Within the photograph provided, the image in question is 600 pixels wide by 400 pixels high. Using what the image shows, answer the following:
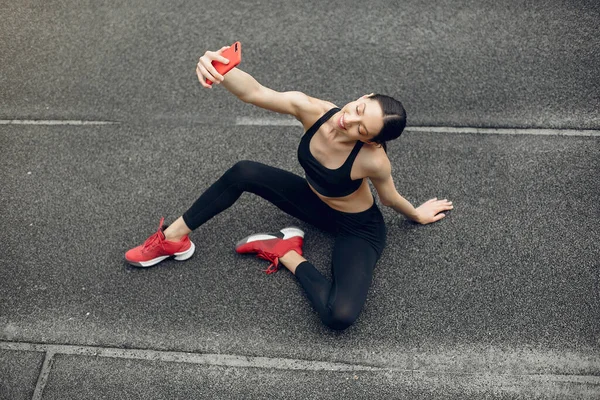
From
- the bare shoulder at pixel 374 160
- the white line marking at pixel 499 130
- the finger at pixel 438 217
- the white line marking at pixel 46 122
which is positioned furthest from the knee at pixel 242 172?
the white line marking at pixel 46 122

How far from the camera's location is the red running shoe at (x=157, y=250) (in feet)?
10.4

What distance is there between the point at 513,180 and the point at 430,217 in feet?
2.20

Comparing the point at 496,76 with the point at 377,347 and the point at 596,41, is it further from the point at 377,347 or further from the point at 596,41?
the point at 377,347

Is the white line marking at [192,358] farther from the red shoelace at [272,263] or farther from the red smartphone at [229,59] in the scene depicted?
the red smartphone at [229,59]

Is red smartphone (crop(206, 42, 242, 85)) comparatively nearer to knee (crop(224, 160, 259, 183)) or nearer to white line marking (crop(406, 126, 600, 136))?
knee (crop(224, 160, 259, 183))

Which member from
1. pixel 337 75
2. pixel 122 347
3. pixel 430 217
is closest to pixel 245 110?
pixel 337 75

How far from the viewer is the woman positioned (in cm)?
252

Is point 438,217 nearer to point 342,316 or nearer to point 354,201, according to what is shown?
point 354,201

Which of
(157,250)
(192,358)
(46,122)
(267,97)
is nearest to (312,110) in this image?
(267,97)

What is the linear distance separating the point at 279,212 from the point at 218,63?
1.37 meters

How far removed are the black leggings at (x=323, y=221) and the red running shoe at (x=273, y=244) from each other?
0.17 m

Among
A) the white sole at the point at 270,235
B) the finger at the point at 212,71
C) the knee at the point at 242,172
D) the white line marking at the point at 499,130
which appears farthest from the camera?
the white line marking at the point at 499,130

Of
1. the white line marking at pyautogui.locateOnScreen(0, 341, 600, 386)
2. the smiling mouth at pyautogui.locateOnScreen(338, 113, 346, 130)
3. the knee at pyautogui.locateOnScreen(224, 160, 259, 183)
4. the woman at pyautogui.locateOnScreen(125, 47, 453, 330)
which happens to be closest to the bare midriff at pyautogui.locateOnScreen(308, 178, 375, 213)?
the woman at pyautogui.locateOnScreen(125, 47, 453, 330)

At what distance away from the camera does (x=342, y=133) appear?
8.59 feet
